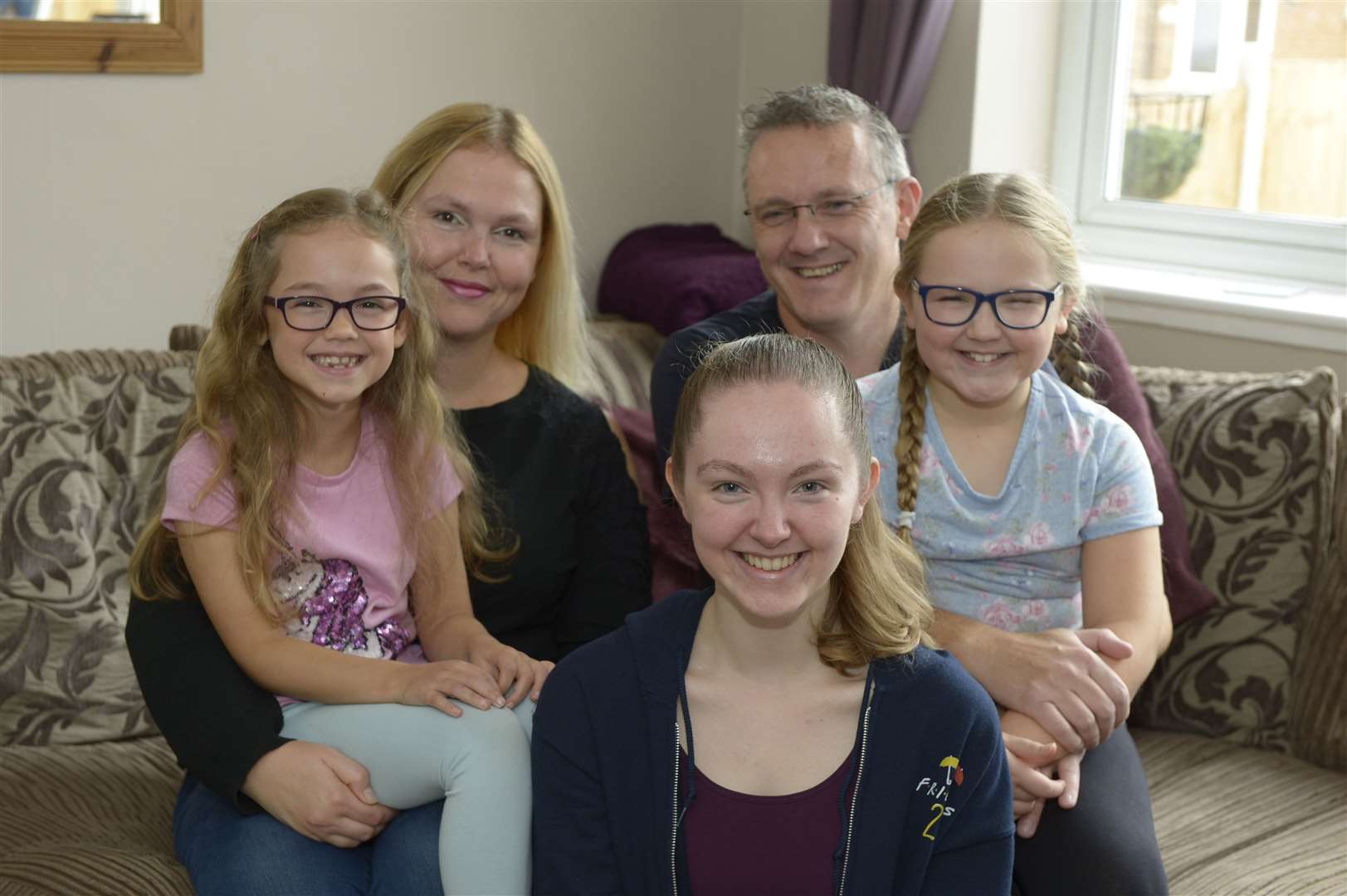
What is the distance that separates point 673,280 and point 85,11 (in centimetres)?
126

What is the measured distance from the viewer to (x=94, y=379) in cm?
222

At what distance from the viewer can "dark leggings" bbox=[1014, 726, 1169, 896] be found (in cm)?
175

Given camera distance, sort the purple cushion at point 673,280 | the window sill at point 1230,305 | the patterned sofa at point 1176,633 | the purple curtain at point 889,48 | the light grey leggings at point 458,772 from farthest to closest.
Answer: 1. the purple curtain at point 889,48
2. the purple cushion at point 673,280
3. the window sill at point 1230,305
4. the patterned sofa at point 1176,633
5. the light grey leggings at point 458,772

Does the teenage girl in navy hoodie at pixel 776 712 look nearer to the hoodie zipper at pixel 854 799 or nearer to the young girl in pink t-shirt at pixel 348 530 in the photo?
the hoodie zipper at pixel 854 799

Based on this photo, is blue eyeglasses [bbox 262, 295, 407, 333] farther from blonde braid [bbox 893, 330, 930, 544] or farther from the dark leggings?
the dark leggings

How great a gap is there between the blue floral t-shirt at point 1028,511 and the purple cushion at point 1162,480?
293 mm

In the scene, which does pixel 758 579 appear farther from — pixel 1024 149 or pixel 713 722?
pixel 1024 149

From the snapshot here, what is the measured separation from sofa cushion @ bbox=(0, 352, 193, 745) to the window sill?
1.95m

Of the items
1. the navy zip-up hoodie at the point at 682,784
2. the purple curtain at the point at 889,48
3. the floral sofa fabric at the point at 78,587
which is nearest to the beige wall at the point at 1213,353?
the purple curtain at the point at 889,48

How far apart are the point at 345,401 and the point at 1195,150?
2319 millimetres

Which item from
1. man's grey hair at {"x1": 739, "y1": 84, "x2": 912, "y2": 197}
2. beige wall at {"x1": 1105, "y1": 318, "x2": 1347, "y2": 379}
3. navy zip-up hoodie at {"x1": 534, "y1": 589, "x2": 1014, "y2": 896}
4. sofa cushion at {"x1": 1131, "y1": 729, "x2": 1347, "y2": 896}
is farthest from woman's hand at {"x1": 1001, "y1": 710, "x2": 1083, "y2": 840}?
beige wall at {"x1": 1105, "y1": 318, "x2": 1347, "y2": 379}

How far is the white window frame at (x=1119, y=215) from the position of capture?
3.21 m

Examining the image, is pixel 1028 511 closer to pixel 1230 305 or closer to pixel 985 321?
pixel 985 321

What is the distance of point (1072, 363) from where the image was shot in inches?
84.4
